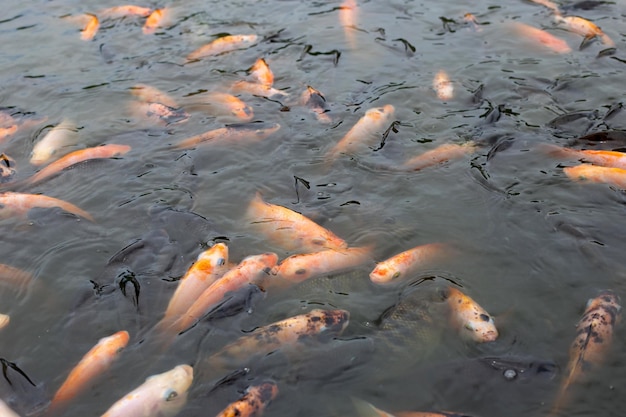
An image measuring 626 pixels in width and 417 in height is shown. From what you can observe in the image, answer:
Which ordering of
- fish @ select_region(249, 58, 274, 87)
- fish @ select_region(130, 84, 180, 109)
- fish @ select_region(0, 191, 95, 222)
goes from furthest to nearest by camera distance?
fish @ select_region(249, 58, 274, 87)
fish @ select_region(130, 84, 180, 109)
fish @ select_region(0, 191, 95, 222)

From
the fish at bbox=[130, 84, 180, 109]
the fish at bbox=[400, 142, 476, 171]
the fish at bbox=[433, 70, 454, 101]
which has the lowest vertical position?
the fish at bbox=[400, 142, 476, 171]

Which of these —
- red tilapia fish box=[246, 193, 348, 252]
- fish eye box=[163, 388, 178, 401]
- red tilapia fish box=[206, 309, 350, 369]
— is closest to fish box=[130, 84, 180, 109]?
red tilapia fish box=[246, 193, 348, 252]

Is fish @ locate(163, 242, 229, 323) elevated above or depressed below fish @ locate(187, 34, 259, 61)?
below

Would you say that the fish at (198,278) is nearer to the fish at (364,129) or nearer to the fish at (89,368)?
the fish at (89,368)

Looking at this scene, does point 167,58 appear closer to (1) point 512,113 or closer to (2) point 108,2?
(2) point 108,2

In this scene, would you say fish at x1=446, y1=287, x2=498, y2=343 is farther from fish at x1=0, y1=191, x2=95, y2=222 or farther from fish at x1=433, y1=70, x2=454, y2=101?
fish at x1=0, y1=191, x2=95, y2=222

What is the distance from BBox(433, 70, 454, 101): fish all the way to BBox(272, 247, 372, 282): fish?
388 centimetres

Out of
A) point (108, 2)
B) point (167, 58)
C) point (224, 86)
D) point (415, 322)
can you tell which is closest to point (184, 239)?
point (415, 322)

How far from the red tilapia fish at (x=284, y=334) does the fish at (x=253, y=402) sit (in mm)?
395

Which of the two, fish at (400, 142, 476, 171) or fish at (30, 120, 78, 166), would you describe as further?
fish at (30, 120, 78, 166)

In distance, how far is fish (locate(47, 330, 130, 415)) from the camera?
5.13 metres

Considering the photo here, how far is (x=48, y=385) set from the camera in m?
5.30

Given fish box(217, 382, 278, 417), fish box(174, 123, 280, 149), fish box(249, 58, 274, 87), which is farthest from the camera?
fish box(249, 58, 274, 87)

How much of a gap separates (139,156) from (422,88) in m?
4.50
